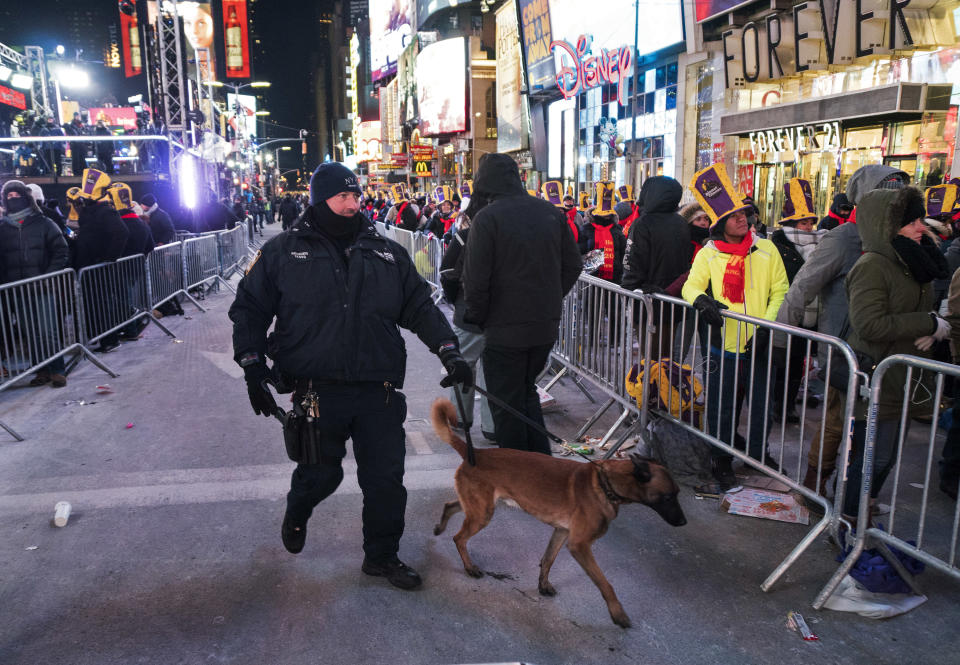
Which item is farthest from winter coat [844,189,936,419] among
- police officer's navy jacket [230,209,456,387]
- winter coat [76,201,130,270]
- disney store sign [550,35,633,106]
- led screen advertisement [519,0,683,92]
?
disney store sign [550,35,633,106]

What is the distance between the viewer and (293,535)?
3969 millimetres

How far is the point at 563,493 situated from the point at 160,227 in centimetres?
1193

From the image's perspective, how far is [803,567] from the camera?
4.05 metres

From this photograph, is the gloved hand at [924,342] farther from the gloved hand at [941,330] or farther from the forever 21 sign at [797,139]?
the forever 21 sign at [797,139]

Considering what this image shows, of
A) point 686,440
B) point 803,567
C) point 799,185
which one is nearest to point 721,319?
point 686,440

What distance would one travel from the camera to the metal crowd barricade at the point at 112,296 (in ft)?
29.3

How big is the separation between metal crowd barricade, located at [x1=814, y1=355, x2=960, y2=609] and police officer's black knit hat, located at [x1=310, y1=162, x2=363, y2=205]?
274 centimetres

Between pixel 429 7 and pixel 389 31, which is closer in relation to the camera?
pixel 429 7

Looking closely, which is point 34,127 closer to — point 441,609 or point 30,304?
point 30,304

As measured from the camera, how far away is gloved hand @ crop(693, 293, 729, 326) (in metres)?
4.64

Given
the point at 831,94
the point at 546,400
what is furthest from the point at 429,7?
the point at 546,400

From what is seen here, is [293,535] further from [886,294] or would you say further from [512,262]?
[886,294]

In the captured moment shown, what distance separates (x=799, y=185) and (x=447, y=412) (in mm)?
4679

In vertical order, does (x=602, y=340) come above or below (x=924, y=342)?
below
